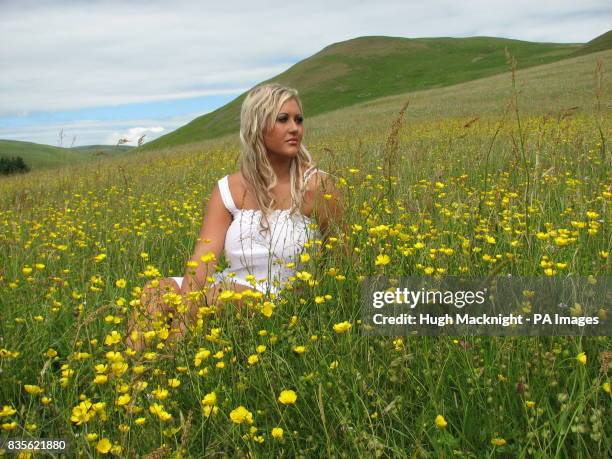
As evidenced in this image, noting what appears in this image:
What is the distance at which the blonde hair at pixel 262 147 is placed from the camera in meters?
3.94

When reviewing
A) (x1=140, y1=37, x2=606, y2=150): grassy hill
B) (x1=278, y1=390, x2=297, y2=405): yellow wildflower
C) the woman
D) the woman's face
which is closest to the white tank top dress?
the woman

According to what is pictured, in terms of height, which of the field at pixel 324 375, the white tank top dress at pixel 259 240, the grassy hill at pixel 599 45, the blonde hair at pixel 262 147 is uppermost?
the grassy hill at pixel 599 45

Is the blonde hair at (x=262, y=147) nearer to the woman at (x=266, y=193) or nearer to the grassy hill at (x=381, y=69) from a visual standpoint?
the woman at (x=266, y=193)

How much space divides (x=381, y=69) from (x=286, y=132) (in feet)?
218

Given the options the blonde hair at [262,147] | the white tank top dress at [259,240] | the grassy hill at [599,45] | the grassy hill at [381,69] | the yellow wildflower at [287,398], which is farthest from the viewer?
the grassy hill at [381,69]

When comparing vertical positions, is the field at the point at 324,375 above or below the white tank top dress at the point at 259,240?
below

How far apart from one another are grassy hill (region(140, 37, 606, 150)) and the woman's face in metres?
50.8

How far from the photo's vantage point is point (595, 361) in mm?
2041

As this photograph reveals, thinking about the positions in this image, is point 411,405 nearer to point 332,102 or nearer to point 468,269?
point 468,269

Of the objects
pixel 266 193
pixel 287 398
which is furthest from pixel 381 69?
pixel 287 398

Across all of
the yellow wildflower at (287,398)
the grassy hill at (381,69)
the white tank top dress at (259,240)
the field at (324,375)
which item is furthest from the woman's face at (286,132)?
the grassy hill at (381,69)

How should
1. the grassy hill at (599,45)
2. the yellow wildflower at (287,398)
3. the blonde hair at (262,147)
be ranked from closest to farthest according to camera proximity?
the yellow wildflower at (287,398)
the blonde hair at (262,147)
the grassy hill at (599,45)

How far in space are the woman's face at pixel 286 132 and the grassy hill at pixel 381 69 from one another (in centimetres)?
5076

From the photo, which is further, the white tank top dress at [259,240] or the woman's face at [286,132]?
the woman's face at [286,132]
